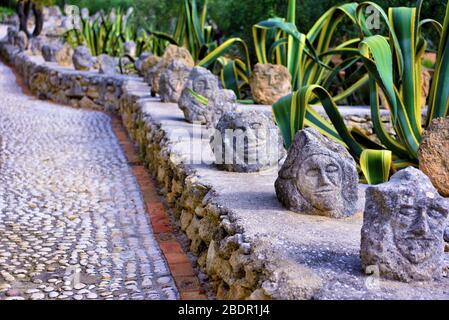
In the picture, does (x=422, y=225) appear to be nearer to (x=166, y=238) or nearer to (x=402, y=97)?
(x=166, y=238)

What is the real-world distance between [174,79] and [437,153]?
3657 millimetres

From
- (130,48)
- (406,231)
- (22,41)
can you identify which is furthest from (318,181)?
(22,41)

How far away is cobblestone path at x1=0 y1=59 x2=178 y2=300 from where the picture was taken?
10.3 feet

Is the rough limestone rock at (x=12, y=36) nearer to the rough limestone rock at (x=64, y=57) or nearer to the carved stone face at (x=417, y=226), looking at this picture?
the rough limestone rock at (x=64, y=57)

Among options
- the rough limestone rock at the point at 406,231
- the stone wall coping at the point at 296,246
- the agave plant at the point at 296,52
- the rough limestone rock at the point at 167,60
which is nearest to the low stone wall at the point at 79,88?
the rough limestone rock at the point at 167,60

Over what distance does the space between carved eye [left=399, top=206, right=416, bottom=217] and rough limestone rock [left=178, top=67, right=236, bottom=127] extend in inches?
131

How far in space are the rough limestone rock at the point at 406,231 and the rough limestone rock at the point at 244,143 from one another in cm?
167

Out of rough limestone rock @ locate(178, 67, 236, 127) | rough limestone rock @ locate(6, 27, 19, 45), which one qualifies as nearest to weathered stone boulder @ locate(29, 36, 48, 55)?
rough limestone rock @ locate(6, 27, 19, 45)

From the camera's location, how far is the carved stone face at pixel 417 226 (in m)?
2.25
